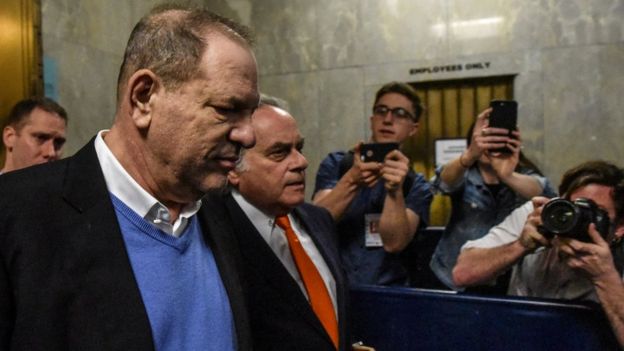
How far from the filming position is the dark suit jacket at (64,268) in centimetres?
85

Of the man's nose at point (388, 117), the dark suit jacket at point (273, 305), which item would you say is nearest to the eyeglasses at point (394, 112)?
the man's nose at point (388, 117)

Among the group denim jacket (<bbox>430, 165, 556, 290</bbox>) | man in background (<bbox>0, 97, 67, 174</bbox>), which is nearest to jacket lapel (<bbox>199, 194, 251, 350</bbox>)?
denim jacket (<bbox>430, 165, 556, 290</bbox>)

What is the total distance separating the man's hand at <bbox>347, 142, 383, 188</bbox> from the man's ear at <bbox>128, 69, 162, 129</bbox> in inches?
63.9

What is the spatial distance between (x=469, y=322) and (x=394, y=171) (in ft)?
2.61

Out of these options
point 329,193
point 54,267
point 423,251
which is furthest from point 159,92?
point 423,251

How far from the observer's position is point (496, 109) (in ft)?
A: 7.99

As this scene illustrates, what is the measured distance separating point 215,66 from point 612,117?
14.9 ft

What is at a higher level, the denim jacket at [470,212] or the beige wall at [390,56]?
the beige wall at [390,56]

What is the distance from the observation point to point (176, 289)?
0.98 m

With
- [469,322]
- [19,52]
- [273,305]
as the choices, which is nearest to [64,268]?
[273,305]

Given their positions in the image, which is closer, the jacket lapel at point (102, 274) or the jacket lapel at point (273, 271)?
the jacket lapel at point (102, 274)

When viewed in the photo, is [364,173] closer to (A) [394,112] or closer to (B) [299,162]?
(A) [394,112]

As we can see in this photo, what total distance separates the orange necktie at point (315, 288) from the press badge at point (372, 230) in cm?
94

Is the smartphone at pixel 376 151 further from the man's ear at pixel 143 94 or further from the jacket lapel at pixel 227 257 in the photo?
the man's ear at pixel 143 94
